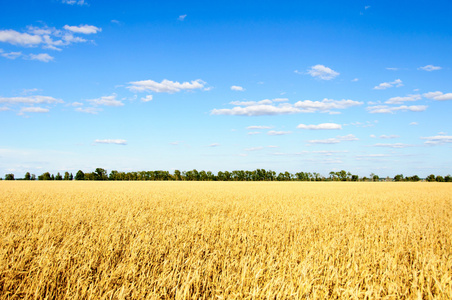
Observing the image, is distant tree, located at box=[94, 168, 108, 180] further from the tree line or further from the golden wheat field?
the golden wheat field

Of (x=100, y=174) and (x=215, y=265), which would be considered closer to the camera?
(x=215, y=265)

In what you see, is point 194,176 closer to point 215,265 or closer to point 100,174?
point 100,174

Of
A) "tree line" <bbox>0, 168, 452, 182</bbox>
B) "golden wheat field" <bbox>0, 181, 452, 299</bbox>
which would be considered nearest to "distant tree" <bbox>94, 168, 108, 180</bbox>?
"tree line" <bbox>0, 168, 452, 182</bbox>

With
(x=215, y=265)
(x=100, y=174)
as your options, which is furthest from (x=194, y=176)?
(x=215, y=265)

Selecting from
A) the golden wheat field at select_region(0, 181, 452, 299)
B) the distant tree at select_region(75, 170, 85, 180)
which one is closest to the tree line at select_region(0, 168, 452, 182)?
the distant tree at select_region(75, 170, 85, 180)

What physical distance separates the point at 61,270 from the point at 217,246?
2.40 metres

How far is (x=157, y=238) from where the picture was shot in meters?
5.34

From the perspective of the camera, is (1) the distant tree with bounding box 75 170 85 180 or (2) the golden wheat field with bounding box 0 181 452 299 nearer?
(2) the golden wheat field with bounding box 0 181 452 299

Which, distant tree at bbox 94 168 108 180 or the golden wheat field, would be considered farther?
distant tree at bbox 94 168 108 180

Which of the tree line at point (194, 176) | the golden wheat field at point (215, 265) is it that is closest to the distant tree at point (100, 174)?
the tree line at point (194, 176)

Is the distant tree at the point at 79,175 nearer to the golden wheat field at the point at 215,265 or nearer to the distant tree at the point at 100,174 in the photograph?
the distant tree at the point at 100,174

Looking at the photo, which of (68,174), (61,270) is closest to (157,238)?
(61,270)

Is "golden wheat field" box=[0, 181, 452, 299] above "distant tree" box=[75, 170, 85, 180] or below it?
above

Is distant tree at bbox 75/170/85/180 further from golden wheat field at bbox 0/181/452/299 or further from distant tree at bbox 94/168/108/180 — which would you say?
golden wheat field at bbox 0/181/452/299
